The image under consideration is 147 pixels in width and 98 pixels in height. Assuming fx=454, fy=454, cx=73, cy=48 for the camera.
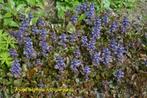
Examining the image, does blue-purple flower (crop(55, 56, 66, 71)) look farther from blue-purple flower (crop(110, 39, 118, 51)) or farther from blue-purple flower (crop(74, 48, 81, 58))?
blue-purple flower (crop(110, 39, 118, 51))

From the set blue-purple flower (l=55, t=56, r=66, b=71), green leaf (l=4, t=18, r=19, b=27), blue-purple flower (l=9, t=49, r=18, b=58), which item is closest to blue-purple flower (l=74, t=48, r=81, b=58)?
blue-purple flower (l=55, t=56, r=66, b=71)

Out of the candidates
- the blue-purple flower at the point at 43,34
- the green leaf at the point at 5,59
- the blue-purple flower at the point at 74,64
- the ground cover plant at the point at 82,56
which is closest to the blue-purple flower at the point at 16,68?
the ground cover plant at the point at 82,56

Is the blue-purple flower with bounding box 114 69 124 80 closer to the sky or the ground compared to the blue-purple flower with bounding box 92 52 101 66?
closer to the ground

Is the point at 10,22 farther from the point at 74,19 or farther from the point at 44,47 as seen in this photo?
the point at 74,19

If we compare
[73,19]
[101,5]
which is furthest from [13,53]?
[101,5]

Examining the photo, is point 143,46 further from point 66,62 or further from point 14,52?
point 14,52

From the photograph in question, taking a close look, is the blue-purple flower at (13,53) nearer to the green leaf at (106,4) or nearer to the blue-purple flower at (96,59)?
the blue-purple flower at (96,59)
